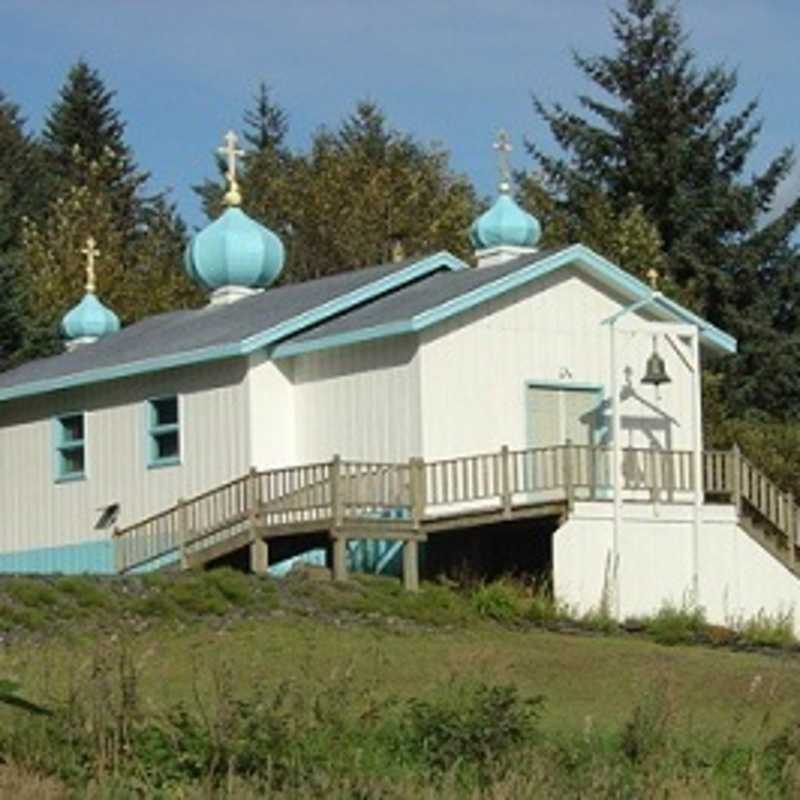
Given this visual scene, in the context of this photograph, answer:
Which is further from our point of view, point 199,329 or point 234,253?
point 234,253

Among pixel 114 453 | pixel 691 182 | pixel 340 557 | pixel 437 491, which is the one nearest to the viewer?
pixel 340 557

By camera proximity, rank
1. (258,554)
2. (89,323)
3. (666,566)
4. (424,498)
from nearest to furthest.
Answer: (424,498), (258,554), (666,566), (89,323)

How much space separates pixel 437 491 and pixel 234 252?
8.65 metres

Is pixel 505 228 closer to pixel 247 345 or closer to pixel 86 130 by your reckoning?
pixel 247 345

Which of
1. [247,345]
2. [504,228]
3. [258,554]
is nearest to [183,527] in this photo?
[258,554]

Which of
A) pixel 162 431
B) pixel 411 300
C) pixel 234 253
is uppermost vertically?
pixel 234 253

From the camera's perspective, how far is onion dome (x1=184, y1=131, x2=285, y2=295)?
3850 centimetres

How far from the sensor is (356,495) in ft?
101

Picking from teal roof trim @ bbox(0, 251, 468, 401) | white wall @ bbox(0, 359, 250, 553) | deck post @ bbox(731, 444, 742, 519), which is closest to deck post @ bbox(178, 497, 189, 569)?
white wall @ bbox(0, 359, 250, 553)

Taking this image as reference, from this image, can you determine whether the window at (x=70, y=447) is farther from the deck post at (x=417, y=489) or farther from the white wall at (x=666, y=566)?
the white wall at (x=666, y=566)

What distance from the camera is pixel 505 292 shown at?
33250mm

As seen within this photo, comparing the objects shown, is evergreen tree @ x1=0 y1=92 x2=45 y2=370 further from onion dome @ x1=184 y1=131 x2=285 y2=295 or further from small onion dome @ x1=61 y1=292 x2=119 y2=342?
onion dome @ x1=184 y1=131 x2=285 y2=295

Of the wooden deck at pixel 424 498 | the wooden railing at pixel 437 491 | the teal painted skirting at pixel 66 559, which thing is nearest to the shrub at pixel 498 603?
the wooden deck at pixel 424 498

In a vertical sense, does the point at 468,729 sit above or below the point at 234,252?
below
